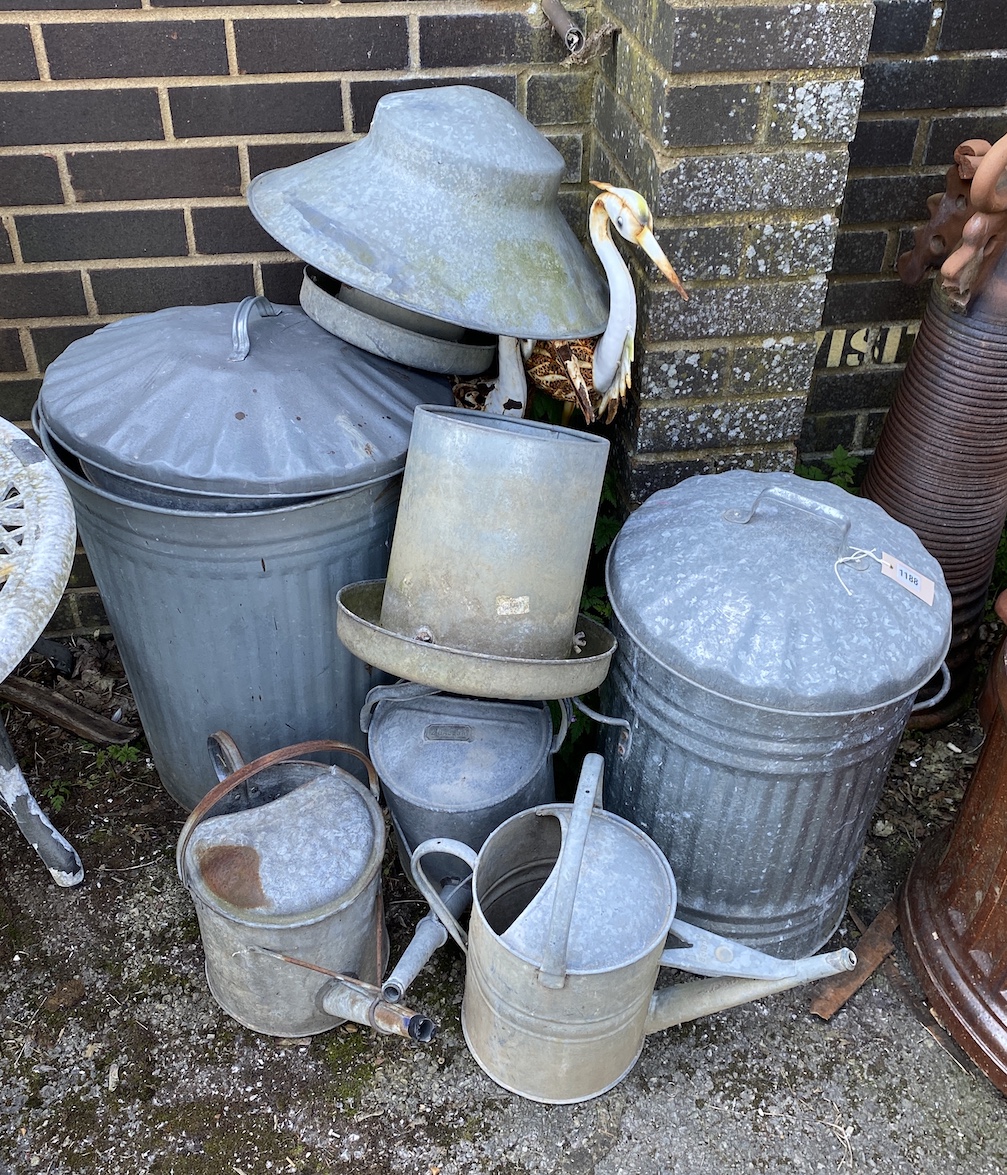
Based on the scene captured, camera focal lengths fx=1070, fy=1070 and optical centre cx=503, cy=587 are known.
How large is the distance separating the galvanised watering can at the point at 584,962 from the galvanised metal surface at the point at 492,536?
322mm

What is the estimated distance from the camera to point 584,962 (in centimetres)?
194

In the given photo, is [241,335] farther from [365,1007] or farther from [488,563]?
[365,1007]

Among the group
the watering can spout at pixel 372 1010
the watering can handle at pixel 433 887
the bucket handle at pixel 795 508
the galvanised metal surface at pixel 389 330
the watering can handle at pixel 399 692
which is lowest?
the watering can spout at pixel 372 1010

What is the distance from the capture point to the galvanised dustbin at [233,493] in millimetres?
2154

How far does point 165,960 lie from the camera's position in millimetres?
2428

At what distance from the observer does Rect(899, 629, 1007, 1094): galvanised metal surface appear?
221 cm

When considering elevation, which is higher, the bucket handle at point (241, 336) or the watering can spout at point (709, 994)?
the bucket handle at point (241, 336)

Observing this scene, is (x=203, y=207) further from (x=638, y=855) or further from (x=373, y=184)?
(x=638, y=855)

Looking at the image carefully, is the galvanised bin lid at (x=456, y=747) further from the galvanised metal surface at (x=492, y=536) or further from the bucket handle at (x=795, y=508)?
the bucket handle at (x=795, y=508)

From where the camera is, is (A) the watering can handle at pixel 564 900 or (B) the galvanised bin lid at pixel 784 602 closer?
(A) the watering can handle at pixel 564 900

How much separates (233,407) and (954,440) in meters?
1.76

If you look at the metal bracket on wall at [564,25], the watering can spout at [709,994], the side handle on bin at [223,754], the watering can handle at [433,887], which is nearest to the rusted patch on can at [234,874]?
the side handle on bin at [223,754]

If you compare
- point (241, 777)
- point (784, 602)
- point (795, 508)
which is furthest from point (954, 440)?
point (241, 777)

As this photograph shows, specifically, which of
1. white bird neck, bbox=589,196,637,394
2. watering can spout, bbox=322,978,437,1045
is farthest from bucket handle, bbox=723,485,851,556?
watering can spout, bbox=322,978,437,1045
